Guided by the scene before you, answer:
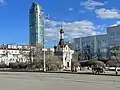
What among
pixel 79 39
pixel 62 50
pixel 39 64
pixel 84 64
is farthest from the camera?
pixel 79 39

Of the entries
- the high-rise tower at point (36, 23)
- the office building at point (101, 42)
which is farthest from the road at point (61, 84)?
the office building at point (101, 42)

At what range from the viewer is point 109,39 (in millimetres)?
165250

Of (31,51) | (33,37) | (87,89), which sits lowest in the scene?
(87,89)

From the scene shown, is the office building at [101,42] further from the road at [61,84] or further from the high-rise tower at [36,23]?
the road at [61,84]

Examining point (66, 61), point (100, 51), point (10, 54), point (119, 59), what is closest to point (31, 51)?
point (66, 61)

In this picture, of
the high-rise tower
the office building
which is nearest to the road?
the high-rise tower

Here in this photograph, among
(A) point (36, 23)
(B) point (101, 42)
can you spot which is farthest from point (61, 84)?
(B) point (101, 42)

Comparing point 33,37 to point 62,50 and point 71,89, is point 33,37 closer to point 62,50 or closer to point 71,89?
point 62,50

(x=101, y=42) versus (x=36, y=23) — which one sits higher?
(x=101, y=42)

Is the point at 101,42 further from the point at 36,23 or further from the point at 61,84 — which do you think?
the point at 61,84

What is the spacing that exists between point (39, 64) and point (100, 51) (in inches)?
3495

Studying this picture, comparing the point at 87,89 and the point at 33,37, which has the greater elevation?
the point at 33,37

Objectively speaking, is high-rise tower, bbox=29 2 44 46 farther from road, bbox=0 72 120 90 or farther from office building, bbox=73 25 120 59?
office building, bbox=73 25 120 59

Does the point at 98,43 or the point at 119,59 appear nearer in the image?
the point at 119,59
